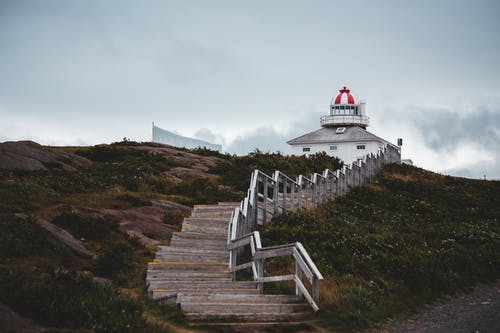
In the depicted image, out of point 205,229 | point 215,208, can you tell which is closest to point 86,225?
point 205,229

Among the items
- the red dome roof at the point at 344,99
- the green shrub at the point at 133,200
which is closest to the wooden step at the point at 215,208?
the green shrub at the point at 133,200

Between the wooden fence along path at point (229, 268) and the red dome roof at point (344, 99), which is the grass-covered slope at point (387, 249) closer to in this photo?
the wooden fence along path at point (229, 268)

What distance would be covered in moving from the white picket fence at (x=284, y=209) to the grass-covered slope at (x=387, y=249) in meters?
0.54

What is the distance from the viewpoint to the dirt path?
36.6ft

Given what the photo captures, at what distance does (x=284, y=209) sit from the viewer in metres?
21.5

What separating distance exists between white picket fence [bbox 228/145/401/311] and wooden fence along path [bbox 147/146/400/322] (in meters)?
0.02

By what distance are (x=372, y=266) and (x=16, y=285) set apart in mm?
9098

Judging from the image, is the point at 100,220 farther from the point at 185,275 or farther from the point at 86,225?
the point at 185,275

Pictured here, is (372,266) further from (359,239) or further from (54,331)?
(54,331)

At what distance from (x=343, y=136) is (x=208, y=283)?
2030 inches

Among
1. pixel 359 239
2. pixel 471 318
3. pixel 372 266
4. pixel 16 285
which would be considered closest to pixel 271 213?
pixel 359 239

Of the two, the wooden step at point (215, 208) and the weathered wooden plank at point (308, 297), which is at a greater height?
the wooden step at point (215, 208)

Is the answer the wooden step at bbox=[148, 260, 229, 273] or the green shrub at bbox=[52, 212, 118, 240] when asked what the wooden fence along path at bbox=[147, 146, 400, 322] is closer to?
the wooden step at bbox=[148, 260, 229, 273]

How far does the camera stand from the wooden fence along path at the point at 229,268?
38.9ft
